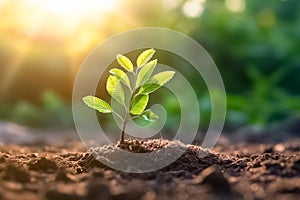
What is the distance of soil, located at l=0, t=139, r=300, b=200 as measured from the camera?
1.74 meters

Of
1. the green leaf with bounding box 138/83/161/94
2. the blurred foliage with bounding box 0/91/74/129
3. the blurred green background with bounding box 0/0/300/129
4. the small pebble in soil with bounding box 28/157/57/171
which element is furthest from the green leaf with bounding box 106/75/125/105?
the blurred foliage with bounding box 0/91/74/129

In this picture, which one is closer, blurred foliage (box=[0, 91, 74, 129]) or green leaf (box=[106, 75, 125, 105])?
green leaf (box=[106, 75, 125, 105])

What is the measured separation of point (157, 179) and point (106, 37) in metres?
11.3

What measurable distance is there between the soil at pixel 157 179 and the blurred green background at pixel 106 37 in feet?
22.9

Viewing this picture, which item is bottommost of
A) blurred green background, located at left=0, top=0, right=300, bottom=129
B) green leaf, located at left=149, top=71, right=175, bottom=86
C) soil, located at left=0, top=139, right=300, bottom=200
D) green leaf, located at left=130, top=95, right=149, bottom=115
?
soil, located at left=0, top=139, right=300, bottom=200

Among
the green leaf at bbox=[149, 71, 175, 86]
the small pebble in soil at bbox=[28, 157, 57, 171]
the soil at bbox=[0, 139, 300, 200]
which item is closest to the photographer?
the soil at bbox=[0, 139, 300, 200]

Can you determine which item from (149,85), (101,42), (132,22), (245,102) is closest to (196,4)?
(132,22)

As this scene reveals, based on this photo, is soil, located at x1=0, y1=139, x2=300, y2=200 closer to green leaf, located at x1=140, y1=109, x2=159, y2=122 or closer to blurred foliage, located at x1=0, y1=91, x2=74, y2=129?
green leaf, located at x1=140, y1=109, x2=159, y2=122

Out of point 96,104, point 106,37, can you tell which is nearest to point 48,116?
point 106,37

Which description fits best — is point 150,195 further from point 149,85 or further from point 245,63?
point 245,63

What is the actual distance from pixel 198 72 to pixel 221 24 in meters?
2.87

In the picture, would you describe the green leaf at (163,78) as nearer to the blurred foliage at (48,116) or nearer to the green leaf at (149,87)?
the green leaf at (149,87)

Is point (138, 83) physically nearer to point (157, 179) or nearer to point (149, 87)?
point (149, 87)

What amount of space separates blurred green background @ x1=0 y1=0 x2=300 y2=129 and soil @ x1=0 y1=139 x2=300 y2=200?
697cm
